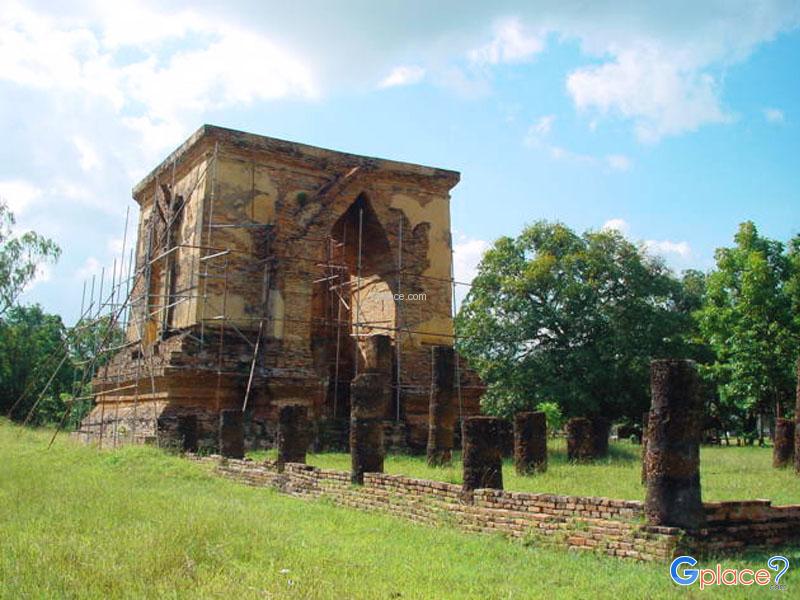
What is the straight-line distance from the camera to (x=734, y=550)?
6496mm

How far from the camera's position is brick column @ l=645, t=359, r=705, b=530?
6543 mm

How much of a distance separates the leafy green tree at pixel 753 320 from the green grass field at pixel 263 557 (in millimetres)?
15829

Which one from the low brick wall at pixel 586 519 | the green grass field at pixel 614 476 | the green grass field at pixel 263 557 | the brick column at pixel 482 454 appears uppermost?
the brick column at pixel 482 454

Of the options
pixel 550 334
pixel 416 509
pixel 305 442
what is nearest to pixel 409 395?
pixel 305 442

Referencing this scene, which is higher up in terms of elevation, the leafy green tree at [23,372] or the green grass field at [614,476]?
the leafy green tree at [23,372]

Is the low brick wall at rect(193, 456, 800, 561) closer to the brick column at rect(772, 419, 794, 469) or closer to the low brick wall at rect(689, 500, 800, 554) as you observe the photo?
the low brick wall at rect(689, 500, 800, 554)

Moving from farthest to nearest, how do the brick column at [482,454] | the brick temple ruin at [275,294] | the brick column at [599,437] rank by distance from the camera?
the brick temple ruin at [275,294]
the brick column at [599,437]
the brick column at [482,454]

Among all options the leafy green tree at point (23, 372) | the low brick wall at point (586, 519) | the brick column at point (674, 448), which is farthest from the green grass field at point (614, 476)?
the leafy green tree at point (23, 372)

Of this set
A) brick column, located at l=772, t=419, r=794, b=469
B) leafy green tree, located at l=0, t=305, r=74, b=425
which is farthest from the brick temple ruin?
leafy green tree, located at l=0, t=305, r=74, b=425

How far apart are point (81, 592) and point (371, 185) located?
1462 centimetres

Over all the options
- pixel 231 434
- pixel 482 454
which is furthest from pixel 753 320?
pixel 482 454

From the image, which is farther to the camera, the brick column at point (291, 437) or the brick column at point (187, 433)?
the brick column at point (187, 433)

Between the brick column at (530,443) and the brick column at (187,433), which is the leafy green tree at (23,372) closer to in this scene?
the brick column at (187,433)

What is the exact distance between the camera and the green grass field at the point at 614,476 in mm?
9477
